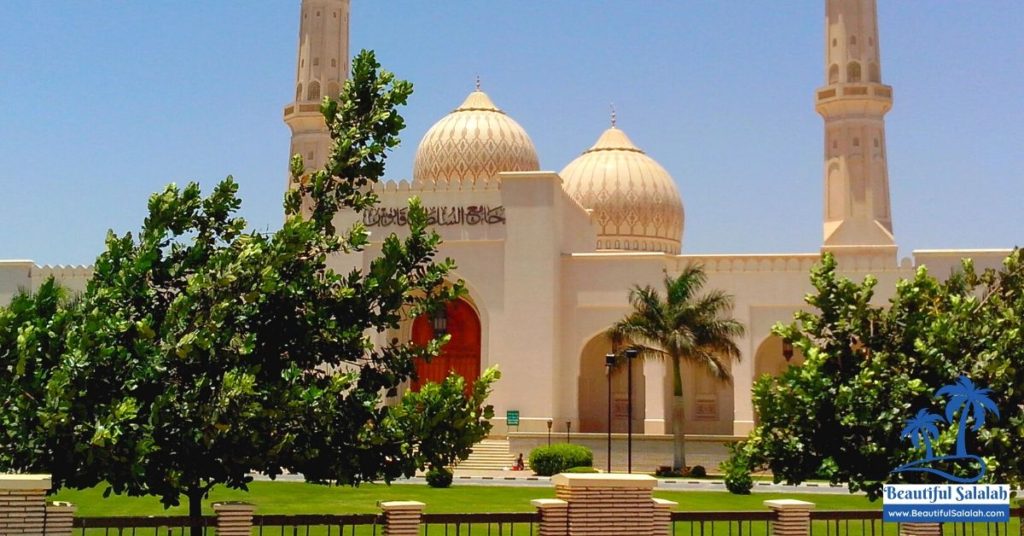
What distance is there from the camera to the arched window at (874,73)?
115ft

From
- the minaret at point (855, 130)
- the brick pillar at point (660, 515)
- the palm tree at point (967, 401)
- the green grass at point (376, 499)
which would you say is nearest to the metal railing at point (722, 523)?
the brick pillar at point (660, 515)

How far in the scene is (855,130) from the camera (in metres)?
35.0

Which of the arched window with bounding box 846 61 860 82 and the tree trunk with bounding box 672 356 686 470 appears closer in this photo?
the tree trunk with bounding box 672 356 686 470

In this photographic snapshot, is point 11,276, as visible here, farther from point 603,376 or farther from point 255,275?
point 255,275

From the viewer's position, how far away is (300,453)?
35.5 feet

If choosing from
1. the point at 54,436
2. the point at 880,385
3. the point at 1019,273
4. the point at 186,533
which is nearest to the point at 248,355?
the point at 54,436

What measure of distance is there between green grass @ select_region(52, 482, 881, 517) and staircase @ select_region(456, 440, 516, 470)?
21.3ft

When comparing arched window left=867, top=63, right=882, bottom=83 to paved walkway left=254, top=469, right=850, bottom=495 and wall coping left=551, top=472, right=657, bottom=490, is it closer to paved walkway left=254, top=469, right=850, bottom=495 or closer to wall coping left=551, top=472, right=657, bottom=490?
paved walkway left=254, top=469, right=850, bottom=495

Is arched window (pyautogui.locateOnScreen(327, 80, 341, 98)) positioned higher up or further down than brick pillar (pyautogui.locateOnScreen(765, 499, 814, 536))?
higher up

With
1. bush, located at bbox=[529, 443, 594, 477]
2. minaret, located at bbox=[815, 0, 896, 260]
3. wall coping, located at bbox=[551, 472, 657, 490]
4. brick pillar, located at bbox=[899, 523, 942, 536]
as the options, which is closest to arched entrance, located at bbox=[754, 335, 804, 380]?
minaret, located at bbox=[815, 0, 896, 260]

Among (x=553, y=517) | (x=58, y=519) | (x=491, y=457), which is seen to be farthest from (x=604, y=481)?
(x=491, y=457)

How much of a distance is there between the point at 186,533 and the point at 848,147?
82.3 ft

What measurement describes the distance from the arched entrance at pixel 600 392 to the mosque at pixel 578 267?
1.6 inches

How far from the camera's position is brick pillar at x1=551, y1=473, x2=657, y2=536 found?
436 inches
